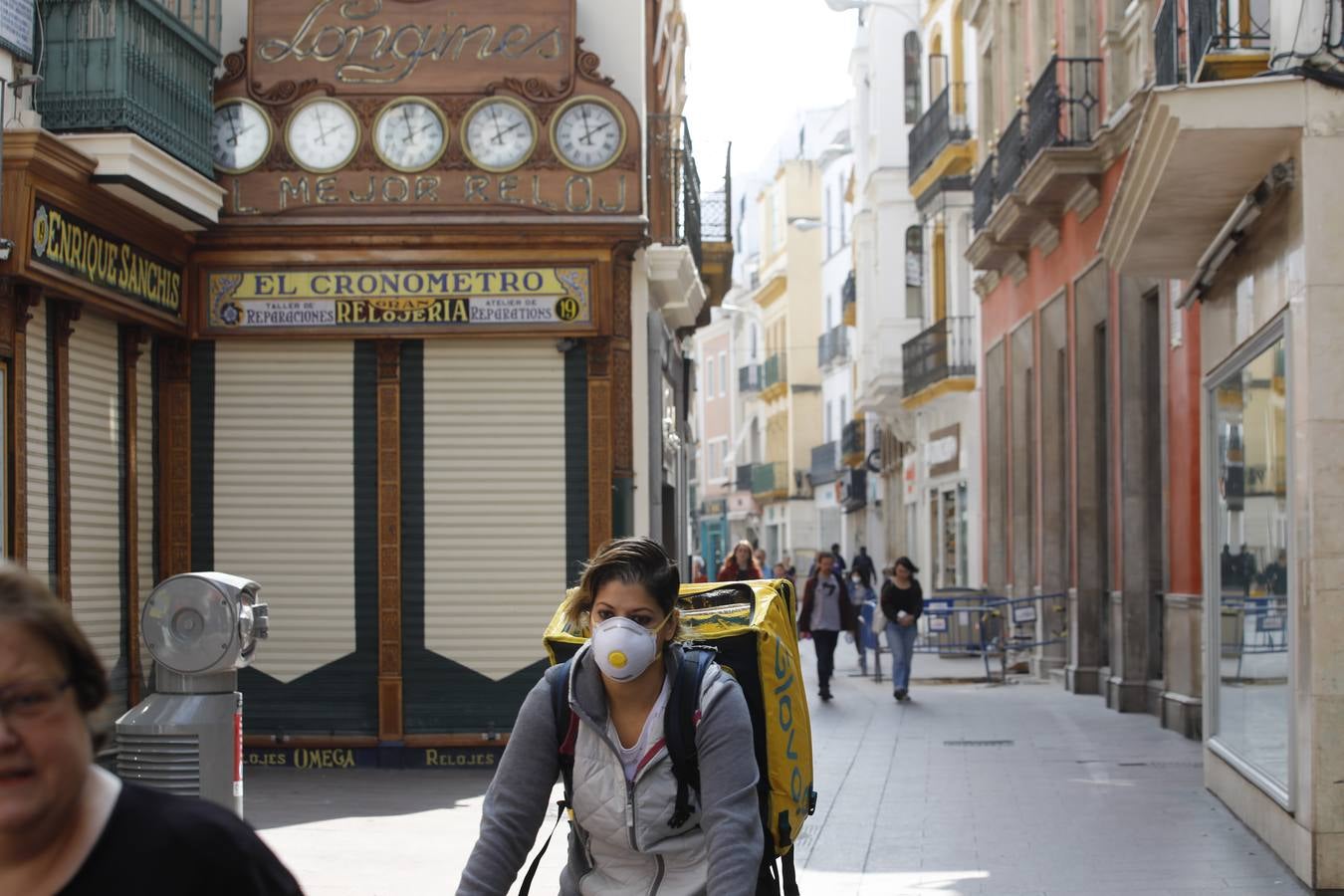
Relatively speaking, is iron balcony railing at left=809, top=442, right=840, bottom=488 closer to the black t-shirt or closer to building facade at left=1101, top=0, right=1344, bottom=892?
building facade at left=1101, top=0, right=1344, bottom=892

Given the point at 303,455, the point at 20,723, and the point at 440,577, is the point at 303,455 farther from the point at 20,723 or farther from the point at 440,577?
the point at 20,723

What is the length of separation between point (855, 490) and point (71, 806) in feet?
188

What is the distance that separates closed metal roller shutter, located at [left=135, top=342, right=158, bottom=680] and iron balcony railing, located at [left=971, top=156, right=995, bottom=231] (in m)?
15.2

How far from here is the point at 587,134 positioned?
15.7m

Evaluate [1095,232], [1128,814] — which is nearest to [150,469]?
[1128,814]

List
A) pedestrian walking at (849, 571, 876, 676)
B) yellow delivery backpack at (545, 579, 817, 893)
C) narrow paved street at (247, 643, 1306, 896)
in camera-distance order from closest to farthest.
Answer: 1. yellow delivery backpack at (545, 579, 817, 893)
2. narrow paved street at (247, 643, 1306, 896)
3. pedestrian walking at (849, 571, 876, 676)

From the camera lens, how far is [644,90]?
16.1 meters

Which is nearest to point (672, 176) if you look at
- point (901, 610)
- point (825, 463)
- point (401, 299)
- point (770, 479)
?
point (401, 299)

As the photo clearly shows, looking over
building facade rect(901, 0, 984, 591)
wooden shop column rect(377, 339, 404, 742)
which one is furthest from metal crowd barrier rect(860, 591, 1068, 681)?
wooden shop column rect(377, 339, 404, 742)

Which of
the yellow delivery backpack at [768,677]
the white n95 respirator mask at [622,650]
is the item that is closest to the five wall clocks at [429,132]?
the yellow delivery backpack at [768,677]

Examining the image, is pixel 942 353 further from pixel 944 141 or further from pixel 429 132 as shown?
pixel 429 132

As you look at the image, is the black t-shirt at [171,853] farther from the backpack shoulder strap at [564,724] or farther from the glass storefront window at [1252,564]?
the glass storefront window at [1252,564]

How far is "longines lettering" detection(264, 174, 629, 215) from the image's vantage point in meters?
15.5

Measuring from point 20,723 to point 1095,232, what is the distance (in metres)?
21.4
